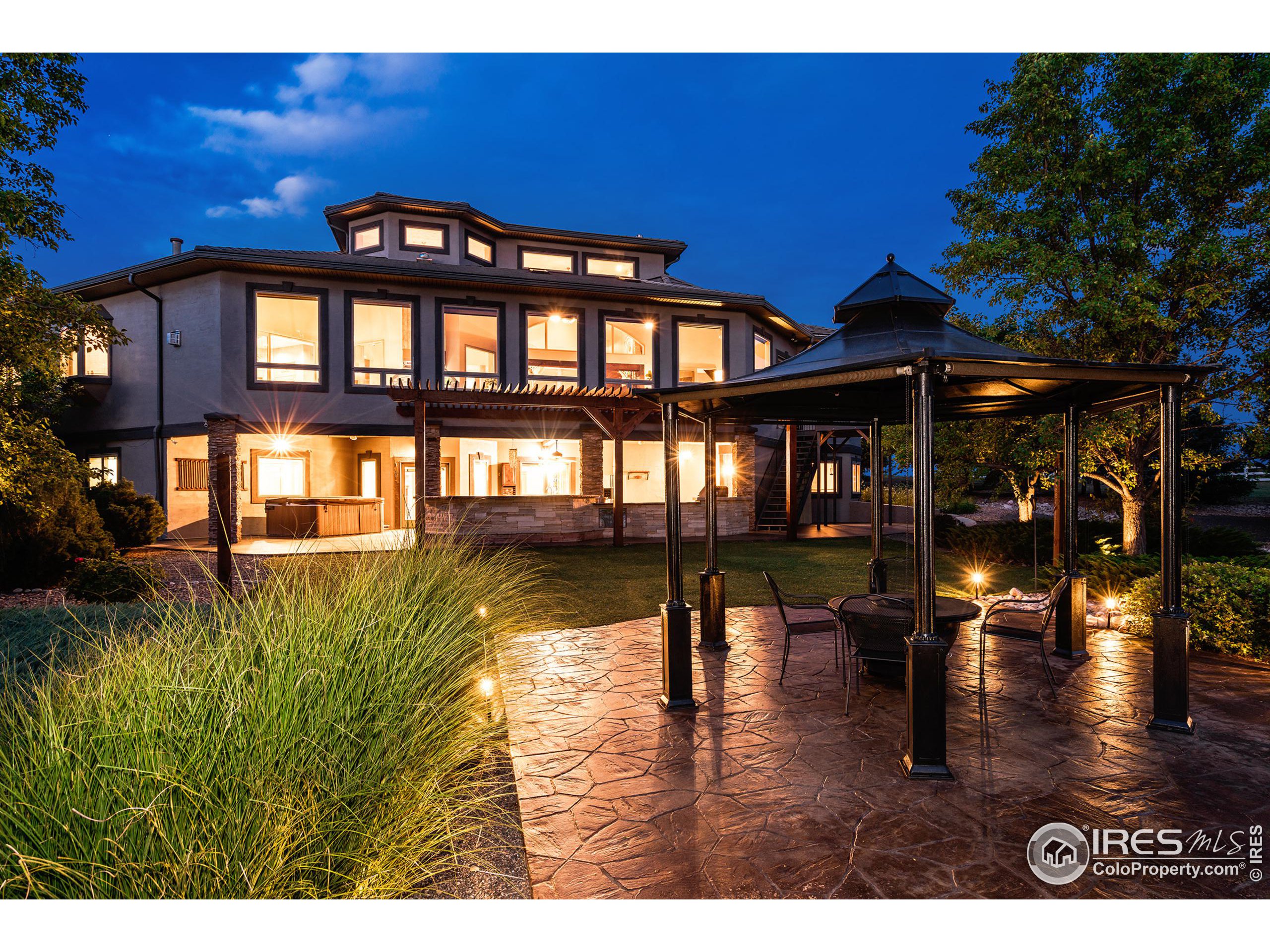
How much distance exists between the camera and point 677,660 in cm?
499

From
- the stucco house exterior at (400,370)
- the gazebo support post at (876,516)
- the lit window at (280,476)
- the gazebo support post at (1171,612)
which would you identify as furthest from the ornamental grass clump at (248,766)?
the lit window at (280,476)

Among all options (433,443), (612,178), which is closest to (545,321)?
(433,443)

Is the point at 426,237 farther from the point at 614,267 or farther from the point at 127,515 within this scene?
the point at 127,515

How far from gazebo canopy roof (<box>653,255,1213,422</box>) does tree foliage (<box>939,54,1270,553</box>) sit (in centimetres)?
356

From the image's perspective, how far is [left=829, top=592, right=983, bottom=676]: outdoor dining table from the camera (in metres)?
4.96

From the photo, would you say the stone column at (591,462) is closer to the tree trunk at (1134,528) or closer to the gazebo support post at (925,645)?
the tree trunk at (1134,528)

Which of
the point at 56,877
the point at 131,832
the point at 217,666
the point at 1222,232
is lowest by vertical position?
the point at 56,877

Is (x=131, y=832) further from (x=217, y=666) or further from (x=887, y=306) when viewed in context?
(x=887, y=306)

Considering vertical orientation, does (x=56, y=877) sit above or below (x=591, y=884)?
above

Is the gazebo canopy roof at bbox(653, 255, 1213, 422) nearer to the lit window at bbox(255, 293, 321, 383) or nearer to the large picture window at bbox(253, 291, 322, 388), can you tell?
the large picture window at bbox(253, 291, 322, 388)

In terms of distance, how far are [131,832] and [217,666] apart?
770 millimetres

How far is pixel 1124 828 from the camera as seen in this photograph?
3129 mm

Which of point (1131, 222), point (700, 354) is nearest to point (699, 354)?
point (700, 354)

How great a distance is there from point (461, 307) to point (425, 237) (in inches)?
142
